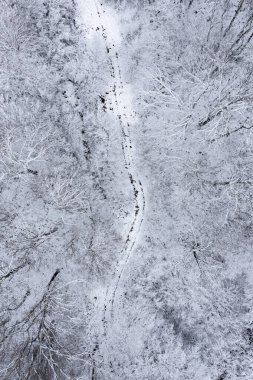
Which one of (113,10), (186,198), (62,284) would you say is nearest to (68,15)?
(113,10)

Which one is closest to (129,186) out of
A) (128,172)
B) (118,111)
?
(128,172)

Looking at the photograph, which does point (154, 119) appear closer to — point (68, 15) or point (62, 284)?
point (68, 15)

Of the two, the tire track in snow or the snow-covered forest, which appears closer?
the snow-covered forest

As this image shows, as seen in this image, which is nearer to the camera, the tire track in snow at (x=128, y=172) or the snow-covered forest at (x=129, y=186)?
the snow-covered forest at (x=129, y=186)

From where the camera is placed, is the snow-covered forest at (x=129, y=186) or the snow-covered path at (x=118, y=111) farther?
the snow-covered path at (x=118, y=111)
